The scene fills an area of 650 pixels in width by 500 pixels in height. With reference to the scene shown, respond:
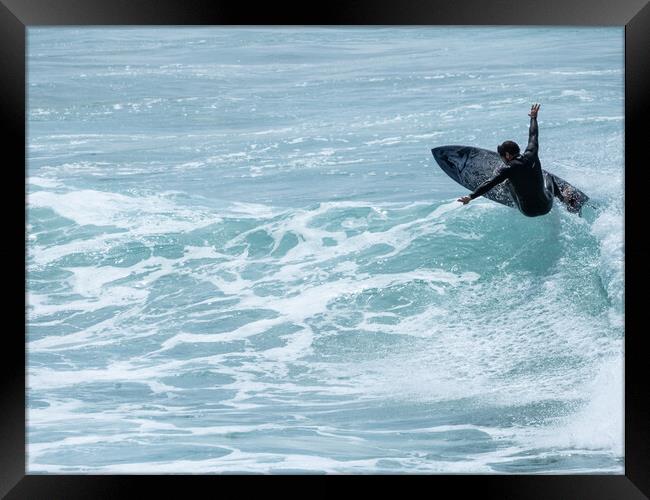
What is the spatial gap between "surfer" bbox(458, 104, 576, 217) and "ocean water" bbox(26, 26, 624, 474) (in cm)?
6

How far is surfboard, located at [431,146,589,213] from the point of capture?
13.8 ft

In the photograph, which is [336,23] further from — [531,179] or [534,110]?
[531,179]

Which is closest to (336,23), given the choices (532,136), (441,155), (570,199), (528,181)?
(441,155)

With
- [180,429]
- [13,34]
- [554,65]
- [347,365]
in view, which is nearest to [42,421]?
[180,429]

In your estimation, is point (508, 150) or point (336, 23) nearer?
point (336, 23)

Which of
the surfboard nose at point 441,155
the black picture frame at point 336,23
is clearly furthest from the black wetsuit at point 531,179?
the black picture frame at point 336,23

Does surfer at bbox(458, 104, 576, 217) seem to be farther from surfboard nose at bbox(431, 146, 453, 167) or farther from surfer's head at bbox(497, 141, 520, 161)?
surfboard nose at bbox(431, 146, 453, 167)

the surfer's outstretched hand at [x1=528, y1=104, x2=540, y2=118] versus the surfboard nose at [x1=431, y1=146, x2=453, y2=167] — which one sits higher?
the surfer's outstretched hand at [x1=528, y1=104, x2=540, y2=118]

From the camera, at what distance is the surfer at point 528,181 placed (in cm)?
422

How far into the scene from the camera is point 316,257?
14.0 ft

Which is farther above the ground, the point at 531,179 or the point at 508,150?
the point at 508,150

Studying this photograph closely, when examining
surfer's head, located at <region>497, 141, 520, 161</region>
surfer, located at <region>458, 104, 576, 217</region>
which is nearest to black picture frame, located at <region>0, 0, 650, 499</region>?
surfer, located at <region>458, 104, 576, 217</region>

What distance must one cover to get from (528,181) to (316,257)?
1.18 metres

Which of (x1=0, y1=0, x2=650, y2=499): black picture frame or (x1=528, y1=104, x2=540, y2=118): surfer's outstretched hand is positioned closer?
(x1=0, y1=0, x2=650, y2=499): black picture frame
